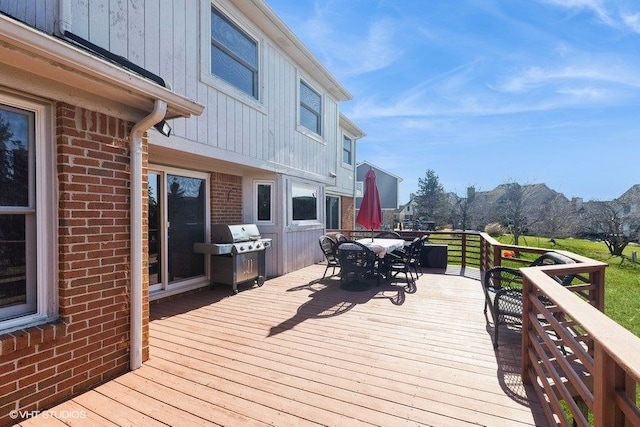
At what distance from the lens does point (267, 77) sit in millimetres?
6684

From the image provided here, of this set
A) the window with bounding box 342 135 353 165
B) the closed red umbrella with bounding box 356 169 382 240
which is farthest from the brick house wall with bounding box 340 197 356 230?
the closed red umbrella with bounding box 356 169 382 240

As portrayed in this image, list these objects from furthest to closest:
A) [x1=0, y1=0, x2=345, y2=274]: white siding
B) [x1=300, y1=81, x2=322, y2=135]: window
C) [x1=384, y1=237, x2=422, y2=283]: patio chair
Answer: [x1=300, y1=81, x2=322, y2=135]: window
[x1=384, y1=237, x2=422, y2=283]: patio chair
[x1=0, y1=0, x2=345, y2=274]: white siding

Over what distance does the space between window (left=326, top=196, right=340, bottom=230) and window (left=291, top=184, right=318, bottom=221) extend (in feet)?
9.66

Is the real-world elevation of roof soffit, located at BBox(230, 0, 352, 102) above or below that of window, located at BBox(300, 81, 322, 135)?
above

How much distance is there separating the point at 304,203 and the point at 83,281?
6.18 m

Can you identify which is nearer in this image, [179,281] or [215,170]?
[179,281]

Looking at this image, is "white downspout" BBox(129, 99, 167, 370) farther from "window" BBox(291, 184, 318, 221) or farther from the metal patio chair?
"window" BBox(291, 184, 318, 221)

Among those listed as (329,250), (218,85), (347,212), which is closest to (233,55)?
(218,85)

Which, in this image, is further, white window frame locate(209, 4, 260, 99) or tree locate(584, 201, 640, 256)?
tree locate(584, 201, 640, 256)

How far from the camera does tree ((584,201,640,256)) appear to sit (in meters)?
16.1

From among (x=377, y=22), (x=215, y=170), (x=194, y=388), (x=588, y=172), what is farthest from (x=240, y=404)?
(x=588, y=172)

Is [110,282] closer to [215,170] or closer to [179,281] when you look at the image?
[179,281]

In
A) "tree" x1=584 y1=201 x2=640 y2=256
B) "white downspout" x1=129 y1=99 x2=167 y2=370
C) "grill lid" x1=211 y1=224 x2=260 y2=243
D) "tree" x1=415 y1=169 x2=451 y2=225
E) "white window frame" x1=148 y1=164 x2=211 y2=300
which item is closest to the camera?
"white downspout" x1=129 y1=99 x2=167 y2=370

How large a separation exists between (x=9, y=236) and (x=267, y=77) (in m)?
5.50
